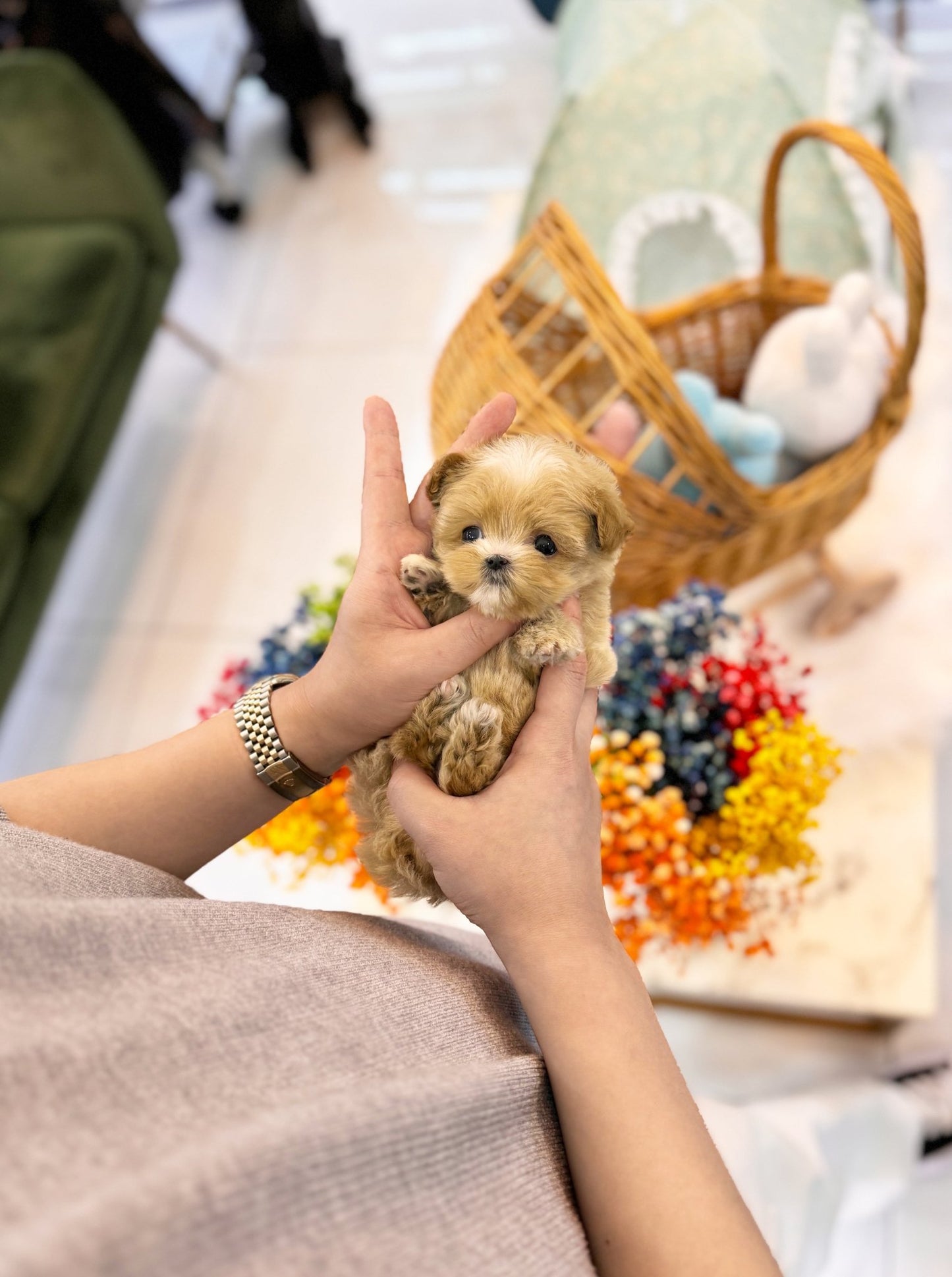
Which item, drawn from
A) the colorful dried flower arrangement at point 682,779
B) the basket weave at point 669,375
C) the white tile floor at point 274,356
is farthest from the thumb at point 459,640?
the white tile floor at point 274,356

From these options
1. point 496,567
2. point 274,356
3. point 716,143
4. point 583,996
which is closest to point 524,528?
point 496,567

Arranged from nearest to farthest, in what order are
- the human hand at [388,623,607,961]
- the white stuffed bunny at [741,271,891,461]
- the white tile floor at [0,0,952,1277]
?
the human hand at [388,623,607,961] < the white stuffed bunny at [741,271,891,461] < the white tile floor at [0,0,952,1277]

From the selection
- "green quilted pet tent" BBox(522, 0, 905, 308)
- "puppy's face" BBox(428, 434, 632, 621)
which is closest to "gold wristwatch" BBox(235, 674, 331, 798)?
"puppy's face" BBox(428, 434, 632, 621)

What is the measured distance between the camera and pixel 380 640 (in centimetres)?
86

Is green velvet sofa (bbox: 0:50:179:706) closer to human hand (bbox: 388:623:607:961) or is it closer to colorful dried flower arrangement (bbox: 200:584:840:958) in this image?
colorful dried flower arrangement (bbox: 200:584:840:958)

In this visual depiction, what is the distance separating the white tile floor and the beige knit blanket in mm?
1536

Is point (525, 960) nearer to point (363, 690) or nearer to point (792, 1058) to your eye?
point (363, 690)

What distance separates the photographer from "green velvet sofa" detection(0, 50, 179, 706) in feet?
6.72

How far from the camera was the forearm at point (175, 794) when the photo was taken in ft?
2.76

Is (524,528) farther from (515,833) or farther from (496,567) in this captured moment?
(515,833)

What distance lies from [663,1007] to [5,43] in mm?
3234

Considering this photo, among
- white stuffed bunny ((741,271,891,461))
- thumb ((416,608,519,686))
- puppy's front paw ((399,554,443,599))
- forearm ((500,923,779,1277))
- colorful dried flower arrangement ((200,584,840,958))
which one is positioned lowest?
colorful dried flower arrangement ((200,584,840,958))

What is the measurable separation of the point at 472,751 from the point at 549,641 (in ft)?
0.42

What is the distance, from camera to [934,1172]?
4.55 ft
